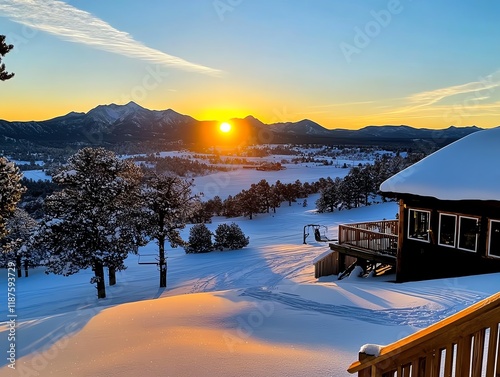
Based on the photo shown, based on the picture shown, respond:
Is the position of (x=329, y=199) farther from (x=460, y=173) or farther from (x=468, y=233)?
(x=468, y=233)

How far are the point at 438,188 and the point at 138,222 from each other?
44.4 ft

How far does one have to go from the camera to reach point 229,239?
85.8ft

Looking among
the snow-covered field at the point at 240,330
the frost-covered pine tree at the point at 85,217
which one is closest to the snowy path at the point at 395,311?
the snow-covered field at the point at 240,330

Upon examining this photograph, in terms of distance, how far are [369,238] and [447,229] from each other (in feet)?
10.9

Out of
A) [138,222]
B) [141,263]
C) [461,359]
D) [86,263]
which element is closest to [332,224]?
[141,263]

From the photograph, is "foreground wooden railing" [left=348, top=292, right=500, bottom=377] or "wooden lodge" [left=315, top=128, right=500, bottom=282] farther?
"wooden lodge" [left=315, top=128, right=500, bottom=282]

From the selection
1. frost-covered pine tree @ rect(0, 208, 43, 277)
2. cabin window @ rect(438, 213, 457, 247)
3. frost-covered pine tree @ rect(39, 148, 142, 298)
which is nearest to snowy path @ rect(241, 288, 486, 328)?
cabin window @ rect(438, 213, 457, 247)

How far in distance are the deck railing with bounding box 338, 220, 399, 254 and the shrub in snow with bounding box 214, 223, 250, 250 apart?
1166 centimetres

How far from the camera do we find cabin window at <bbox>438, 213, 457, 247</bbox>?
11.7 metres

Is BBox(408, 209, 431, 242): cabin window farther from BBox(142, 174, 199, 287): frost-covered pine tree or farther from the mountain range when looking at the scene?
the mountain range

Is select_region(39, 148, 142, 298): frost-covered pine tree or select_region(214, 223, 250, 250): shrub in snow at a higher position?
select_region(39, 148, 142, 298): frost-covered pine tree

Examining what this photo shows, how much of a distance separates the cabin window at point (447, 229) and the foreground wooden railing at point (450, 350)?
404 inches

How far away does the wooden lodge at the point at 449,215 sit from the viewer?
10773 mm

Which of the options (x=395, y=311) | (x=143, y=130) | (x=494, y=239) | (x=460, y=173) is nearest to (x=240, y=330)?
(x=395, y=311)
